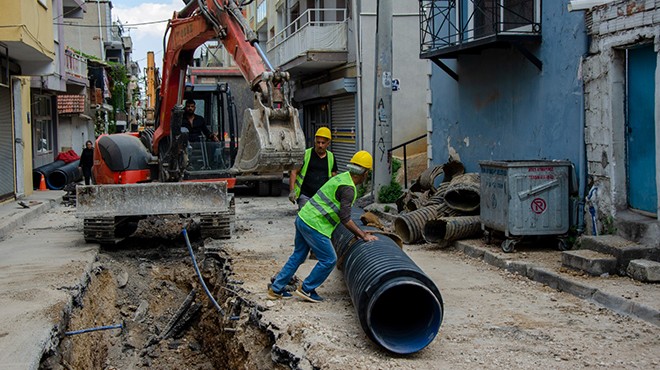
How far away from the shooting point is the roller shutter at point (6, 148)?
18203mm

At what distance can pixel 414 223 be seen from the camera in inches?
466

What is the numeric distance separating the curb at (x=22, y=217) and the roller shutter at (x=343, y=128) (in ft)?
28.8

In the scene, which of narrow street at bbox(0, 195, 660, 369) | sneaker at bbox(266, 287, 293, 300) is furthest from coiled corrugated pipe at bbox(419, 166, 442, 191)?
sneaker at bbox(266, 287, 293, 300)

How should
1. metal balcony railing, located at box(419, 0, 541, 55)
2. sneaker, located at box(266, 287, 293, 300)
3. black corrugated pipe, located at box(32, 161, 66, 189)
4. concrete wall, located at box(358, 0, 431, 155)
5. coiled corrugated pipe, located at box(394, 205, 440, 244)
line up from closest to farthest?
1. sneaker, located at box(266, 287, 293, 300)
2. metal balcony railing, located at box(419, 0, 541, 55)
3. coiled corrugated pipe, located at box(394, 205, 440, 244)
4. concrete wall, located at box(358, 0, 431, 155)
5. black corrugated pipe, located at box(32, 161, 66, 189)

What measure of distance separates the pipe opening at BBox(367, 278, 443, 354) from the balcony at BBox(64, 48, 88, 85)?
76.2 feet

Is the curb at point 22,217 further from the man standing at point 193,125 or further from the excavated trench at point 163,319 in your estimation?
the man standing at point 193,125

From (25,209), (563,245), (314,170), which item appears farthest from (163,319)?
(25,209)

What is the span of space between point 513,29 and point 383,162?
4681 millimetres

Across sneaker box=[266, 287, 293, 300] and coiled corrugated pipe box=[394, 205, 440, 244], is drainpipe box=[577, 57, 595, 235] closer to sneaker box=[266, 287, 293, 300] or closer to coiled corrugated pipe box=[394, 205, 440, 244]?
coiled corrugated pipe box=[394, 205, 440, 244]

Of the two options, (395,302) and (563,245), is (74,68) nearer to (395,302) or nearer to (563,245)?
(563,245)

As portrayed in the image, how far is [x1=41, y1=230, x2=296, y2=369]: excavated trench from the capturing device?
23.2 ft

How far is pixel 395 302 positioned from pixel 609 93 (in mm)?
4672

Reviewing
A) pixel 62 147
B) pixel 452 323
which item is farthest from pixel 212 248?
pixel 62 147

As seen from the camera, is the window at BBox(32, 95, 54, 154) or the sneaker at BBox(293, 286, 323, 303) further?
the window at BBox(32, 95, 54, 154)
